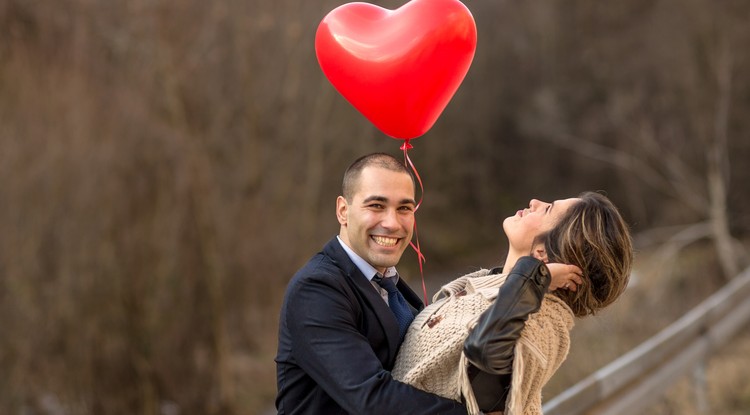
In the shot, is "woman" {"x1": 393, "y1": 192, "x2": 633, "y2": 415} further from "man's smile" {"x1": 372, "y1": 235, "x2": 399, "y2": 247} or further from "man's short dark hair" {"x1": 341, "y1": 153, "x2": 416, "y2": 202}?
"man's short dark hair" {"x1": 341, "y1": 153, "x2": 416, "y2": 202}

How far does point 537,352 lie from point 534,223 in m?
0.45

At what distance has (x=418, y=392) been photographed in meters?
2.51

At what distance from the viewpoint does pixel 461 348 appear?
2543 mm

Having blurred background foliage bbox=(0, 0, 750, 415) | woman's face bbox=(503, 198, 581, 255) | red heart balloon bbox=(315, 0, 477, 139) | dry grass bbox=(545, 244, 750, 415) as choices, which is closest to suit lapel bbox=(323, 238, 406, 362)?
woman's face bbox=(503, 198, 581, 255)

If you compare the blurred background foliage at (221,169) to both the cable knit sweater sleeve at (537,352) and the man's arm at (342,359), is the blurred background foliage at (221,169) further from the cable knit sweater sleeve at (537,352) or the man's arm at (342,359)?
the cable knit sweater sleeve at (537,352)

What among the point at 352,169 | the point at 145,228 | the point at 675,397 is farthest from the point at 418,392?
the point at 145,228

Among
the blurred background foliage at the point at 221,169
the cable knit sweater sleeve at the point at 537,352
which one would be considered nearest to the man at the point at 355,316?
the cable knit sweater sleeve at the point at 537,352

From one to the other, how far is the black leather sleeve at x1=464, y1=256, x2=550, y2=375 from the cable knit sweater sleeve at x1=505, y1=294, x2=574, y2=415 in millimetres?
Result: 54

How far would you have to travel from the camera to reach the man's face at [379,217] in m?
2.82

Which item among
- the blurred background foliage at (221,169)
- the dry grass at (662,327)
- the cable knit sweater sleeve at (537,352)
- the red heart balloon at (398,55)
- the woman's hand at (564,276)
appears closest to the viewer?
the cable knit sweater sleeve at (537,352)

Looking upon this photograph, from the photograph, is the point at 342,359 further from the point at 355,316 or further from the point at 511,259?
the point at 511,259

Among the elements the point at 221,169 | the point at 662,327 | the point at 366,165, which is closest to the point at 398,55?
the point at 366,165

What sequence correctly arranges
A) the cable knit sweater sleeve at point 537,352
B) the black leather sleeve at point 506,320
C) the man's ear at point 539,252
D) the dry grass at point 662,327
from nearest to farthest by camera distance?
the black leather sleeve at point 506,320 < the cable knit sweater sleeve at point 537,352 < the man's ear at point 539,252 < the dry grass at point 662,327

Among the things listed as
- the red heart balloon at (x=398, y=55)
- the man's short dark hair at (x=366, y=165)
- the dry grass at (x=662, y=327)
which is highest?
the red heart balloon at (x=398, y=55)
